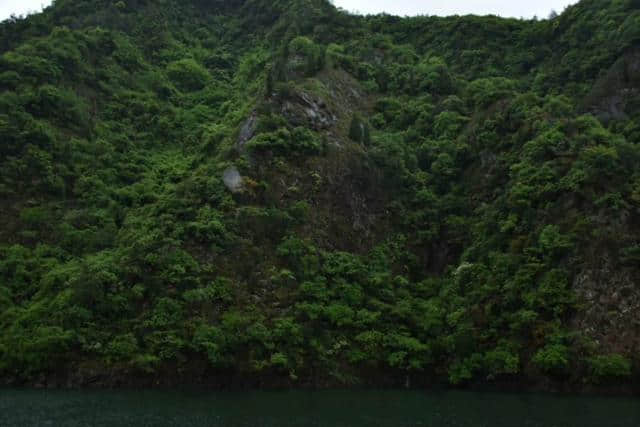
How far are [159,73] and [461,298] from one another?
5434cm

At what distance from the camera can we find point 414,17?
103 m

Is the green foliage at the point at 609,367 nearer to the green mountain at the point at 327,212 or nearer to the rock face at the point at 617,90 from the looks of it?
the green mountain at the point at 327,212

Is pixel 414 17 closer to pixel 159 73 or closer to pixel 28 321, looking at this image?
pixel 159 73

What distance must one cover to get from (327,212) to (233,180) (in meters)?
9.53

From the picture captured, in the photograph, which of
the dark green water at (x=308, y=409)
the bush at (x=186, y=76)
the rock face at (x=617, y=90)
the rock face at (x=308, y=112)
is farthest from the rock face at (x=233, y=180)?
the rock face at (x=617, y=90)

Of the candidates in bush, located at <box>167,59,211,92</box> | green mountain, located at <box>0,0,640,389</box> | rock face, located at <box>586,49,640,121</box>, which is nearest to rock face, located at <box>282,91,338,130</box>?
green mountain, located at <box>0,0,640,389</box>

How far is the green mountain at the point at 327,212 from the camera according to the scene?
47281mm

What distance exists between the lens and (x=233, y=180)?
6006 cm

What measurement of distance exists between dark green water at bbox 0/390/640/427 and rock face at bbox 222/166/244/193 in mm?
21833

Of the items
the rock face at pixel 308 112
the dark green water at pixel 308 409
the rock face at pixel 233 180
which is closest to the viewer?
the dark green water at pixel 308 409

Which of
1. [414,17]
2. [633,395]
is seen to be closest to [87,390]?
[633,395]

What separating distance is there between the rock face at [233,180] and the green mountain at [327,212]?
0.71ft

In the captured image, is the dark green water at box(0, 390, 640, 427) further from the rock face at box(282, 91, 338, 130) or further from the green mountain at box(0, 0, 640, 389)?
the rock face at box(282, 91, 338, 130)

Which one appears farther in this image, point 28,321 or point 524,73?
point 524,73
